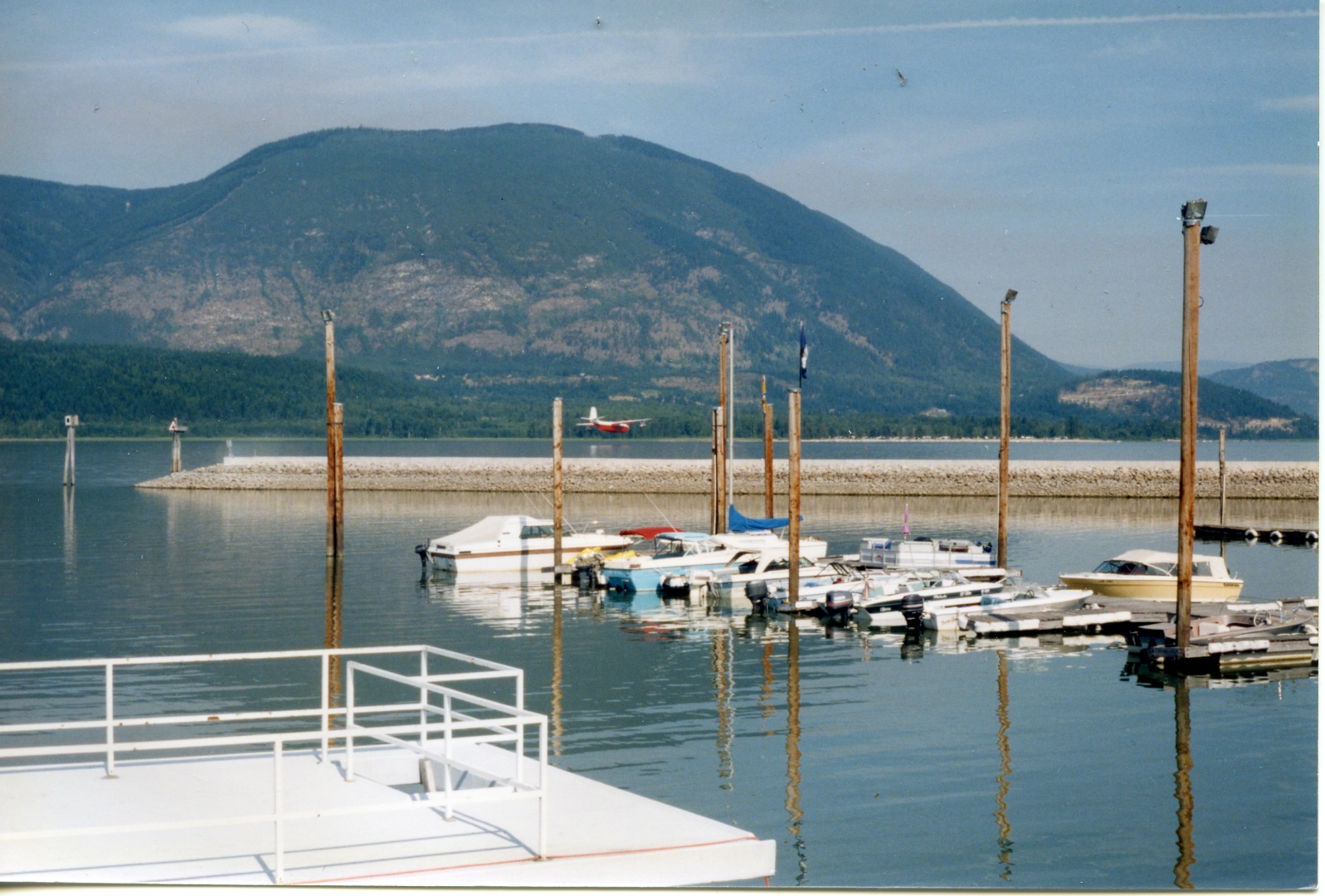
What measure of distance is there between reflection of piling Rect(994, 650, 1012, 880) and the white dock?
6.00m

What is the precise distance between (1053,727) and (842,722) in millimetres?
3726

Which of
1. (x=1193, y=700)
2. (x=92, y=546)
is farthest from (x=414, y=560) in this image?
(x=1193, y=700)

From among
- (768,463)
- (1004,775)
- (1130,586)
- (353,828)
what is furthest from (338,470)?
(353,828)

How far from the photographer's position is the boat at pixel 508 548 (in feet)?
172

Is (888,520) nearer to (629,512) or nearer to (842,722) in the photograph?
(629,512)

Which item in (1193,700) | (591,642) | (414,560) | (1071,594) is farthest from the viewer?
(414,560)

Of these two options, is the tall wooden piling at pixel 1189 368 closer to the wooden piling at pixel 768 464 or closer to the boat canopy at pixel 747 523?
the boat canopy at pixel 747 523

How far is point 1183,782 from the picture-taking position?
21.3 m

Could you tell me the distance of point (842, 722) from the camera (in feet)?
84.0

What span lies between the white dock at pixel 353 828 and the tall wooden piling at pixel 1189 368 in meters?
17.2

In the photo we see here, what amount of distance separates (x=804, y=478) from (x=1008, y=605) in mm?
67884

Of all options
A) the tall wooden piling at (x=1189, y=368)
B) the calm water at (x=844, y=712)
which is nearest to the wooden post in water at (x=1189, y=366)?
the tall wooden piling at (x=1189, y=368)

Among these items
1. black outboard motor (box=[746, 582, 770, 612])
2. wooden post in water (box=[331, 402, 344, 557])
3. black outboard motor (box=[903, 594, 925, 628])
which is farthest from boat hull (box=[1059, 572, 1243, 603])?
wooden post in water (box=[331, 402, 344, 557])

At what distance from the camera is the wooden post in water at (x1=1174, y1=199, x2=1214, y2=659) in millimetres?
A: 26547
